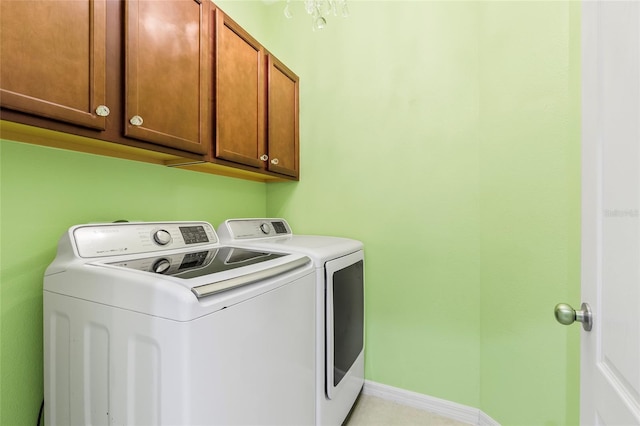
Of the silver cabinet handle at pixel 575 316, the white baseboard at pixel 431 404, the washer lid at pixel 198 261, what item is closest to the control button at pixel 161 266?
the washer lid at pixel 198 261

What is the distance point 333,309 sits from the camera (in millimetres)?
1350

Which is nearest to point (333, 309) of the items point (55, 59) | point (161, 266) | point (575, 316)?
point (161, 266)

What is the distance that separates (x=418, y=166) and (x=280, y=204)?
3.55 feet

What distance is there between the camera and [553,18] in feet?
3.77

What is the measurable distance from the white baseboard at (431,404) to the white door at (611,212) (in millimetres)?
1043

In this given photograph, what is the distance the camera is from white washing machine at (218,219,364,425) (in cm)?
127

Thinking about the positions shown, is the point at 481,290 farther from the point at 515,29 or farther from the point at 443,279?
the point at 515,29

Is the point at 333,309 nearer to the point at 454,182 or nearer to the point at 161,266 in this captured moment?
the point at 161,266

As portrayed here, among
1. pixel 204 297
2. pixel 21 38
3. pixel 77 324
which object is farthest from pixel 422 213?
pixel 21 38

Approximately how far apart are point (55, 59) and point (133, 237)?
0.63m

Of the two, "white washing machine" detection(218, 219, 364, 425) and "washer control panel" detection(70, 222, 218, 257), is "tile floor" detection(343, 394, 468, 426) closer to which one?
"white washing machine" detection(218, 219, 364, 425)

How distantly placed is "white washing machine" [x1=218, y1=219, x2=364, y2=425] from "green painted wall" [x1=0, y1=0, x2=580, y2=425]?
0.22 m

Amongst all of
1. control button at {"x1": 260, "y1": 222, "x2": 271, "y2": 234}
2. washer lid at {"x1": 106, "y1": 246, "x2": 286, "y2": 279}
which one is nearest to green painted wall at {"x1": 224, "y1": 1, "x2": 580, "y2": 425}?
control button at {"x1": 260, "y1": 222, "x2": 271, "y2": 234}

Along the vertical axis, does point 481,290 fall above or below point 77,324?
below
